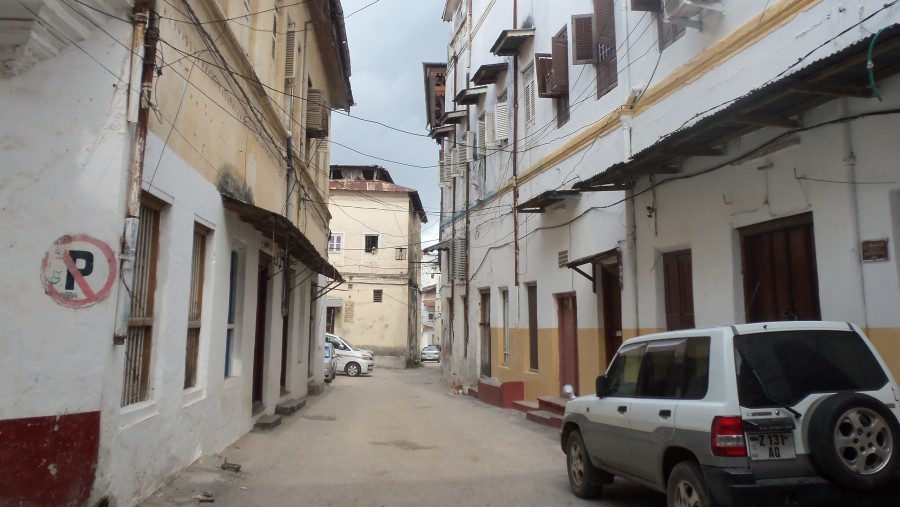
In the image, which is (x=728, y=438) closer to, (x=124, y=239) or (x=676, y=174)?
(x=124, y=239)

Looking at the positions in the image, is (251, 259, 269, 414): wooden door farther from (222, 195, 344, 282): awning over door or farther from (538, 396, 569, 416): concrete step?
(538, 396, 569, 416): concrete step

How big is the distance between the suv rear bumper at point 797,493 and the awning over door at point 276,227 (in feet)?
20.4

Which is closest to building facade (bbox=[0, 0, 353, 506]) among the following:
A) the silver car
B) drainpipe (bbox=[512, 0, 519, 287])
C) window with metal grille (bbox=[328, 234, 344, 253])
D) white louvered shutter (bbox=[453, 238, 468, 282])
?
drainpipe (bbox=[512, 0, 519, 287])

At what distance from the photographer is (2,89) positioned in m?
4.70

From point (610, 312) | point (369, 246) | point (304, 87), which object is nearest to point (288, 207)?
point (304, 87)

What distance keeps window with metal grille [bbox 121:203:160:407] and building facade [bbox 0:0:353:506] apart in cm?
2

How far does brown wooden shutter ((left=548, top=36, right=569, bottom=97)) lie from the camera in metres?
12.9

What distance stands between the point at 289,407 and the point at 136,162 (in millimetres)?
8310

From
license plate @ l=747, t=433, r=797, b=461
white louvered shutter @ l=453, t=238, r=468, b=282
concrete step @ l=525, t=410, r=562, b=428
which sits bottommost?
concrete step @ l=525, t=410, r=562, b=428

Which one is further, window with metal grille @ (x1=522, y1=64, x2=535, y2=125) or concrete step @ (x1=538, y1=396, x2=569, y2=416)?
window with metal grille @ (x1=522, y1=64, x2=535, y2=125)

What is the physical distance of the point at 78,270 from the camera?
4.87m

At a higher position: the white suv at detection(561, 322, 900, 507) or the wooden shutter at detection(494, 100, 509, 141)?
the wooden shutter at detection(494, 100, 509, 141)

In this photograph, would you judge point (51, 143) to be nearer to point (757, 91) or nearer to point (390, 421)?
point (757, 91)

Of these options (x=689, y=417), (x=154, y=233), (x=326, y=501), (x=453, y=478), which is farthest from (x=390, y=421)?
(x=689, y=417)
